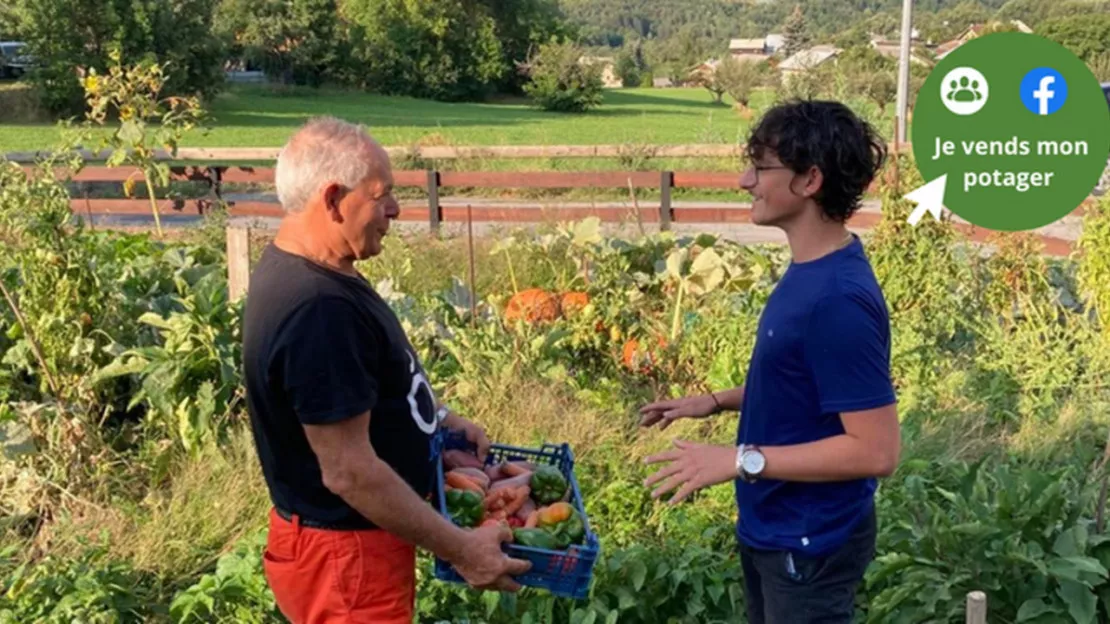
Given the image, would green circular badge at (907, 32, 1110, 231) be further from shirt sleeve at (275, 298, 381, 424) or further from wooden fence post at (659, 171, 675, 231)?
shirt sleeve at (275, 298, 381, 424)

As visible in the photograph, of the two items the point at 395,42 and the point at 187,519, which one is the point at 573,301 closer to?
the point at 187,519

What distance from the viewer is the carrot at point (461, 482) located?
8.36 feet

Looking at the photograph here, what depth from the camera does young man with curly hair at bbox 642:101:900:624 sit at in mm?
2080

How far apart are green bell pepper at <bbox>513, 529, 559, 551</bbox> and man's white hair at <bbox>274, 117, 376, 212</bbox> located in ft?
2.84

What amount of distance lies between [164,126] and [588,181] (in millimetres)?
8437

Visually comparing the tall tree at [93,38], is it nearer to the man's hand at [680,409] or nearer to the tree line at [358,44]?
the tree line at [358,44]

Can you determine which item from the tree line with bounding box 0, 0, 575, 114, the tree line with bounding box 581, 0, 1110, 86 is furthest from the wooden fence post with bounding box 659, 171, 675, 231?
the tree line with bounding box 0, 0, 575, 114

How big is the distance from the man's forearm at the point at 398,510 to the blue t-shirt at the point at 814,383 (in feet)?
2.19

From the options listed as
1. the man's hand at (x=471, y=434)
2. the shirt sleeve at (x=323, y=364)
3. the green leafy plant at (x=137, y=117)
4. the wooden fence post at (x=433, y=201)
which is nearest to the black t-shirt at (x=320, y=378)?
the shirt sleeve at (x=323, y=364)

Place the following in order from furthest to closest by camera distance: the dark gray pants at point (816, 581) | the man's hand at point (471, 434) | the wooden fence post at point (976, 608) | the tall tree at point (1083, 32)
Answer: the tall tree at point (1083, 32) → the man's hand at point (471, 434) → the dark gray pants at point (816, 581) → the wooden fence post at point (976, 608)

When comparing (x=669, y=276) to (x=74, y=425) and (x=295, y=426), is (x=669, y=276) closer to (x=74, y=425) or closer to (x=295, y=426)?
(x=74, y=425)

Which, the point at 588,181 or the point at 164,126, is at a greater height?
the point at 164,126

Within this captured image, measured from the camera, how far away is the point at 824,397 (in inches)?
82.0

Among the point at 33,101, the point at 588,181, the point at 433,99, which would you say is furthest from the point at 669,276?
the point at 433,99
